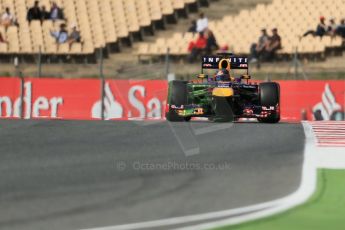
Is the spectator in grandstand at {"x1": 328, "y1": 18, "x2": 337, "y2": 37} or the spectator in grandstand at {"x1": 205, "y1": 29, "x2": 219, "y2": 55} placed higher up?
the spectator in grandstand at {"x1": 328, "y1": 18, "x2": 337, "y2": 37}

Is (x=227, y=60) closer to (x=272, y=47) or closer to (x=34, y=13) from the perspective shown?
(x=272, y=47)

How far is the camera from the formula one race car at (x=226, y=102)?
15.8 meters

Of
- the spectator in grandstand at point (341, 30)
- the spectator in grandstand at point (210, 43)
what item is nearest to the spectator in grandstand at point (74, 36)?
the spectator in grandstand at point (210, 43)

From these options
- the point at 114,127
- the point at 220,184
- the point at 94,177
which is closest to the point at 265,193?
the point at 220,184

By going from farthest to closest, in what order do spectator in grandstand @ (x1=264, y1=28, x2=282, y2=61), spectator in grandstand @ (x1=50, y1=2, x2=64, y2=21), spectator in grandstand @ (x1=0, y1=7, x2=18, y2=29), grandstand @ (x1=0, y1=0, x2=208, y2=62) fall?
1. spectator in grandstand @ (x1=50, y1=2, x2=64, y2=21)
2. spectator in grandstand @ (x1=0, y1=7, x2=18, y2=29)
3. grandstand @ (x1=0, y1=0, x2=208, y2=62)
4. spectator in grandstand @ (x1=264, y1=28, x2=282, y2=61)

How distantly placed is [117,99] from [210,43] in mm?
3733

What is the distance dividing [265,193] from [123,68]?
664 inches

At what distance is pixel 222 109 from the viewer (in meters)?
15.6

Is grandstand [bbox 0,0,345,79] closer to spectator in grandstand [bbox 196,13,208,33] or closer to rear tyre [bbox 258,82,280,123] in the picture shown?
spectator in grandstand [bbox 196,13,208,33]

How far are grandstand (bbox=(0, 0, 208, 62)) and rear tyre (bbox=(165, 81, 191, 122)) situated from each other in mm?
10104

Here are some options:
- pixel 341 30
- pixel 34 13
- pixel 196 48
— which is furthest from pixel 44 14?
pixel 341 30

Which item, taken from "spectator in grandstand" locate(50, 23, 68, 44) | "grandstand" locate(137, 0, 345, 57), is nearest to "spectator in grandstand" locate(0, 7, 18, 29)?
"spectator in grandstand" locate(50, 23, 68, 44)

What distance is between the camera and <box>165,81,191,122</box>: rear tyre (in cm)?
1602

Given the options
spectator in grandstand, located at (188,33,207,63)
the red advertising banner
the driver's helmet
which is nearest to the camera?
the driver's helmet
